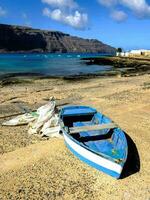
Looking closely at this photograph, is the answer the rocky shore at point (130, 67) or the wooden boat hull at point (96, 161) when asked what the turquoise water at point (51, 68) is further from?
the wooden boat hull at point (96, 161)

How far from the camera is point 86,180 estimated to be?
1038 cm

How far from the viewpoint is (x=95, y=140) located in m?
12.8

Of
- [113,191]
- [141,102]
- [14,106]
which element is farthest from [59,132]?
[141,102]

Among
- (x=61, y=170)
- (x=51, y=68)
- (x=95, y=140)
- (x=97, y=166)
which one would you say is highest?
(x=51, y=68)

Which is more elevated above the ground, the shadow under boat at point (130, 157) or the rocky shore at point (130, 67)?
the rocky shore at point (130, 67)

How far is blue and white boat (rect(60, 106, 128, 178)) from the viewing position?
9953 mm

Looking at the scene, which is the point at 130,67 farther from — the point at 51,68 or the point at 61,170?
the point at 61,170

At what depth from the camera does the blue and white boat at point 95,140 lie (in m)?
9.95

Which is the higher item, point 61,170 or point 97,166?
point 97,166

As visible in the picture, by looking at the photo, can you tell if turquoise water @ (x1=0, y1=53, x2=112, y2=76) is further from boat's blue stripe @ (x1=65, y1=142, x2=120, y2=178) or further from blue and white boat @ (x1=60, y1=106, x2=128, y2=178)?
boat's blue stripe @ (x1=65, y1=142, x2=120, y2=178)

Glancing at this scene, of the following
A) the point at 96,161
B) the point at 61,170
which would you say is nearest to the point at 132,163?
the point at 96,161

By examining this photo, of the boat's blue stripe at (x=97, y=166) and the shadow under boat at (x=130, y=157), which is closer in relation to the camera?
the boat's blue stripe at (x=97, y=166)

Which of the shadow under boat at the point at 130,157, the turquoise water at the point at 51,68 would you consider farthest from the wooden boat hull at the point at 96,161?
the turquoise water at the point at 51,68

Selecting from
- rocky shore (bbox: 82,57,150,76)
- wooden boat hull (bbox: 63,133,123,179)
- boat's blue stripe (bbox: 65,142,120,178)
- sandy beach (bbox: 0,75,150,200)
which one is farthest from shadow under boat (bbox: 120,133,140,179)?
rocky shore (bbox: 82,57,150,76)
